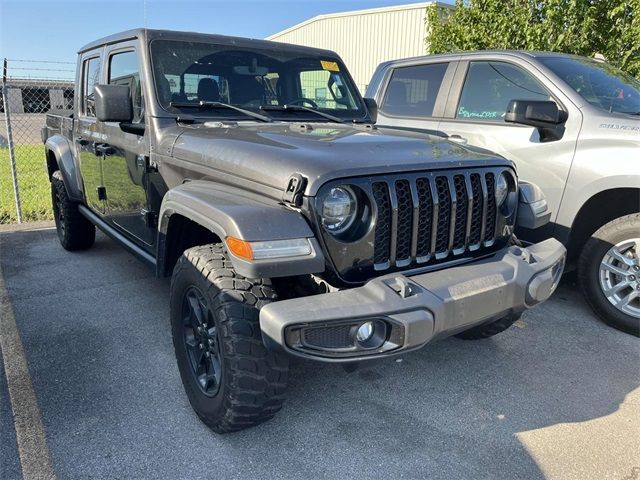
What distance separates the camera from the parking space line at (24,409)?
7.44 ft

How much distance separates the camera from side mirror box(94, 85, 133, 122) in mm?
3053

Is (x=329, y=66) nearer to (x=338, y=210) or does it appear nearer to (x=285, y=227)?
(x=338, y=210)

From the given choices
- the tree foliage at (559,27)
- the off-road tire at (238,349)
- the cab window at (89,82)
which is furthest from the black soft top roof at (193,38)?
the tree foliage at (559,27)

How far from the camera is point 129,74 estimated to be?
3.52 m

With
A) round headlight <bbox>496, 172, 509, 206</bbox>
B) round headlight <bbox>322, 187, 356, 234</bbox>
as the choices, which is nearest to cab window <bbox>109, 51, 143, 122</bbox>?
round headlight <bbox>322, 187, 356, 234</bbox>

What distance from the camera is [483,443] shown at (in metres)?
2.49

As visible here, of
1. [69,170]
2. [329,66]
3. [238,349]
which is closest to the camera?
[238,349]

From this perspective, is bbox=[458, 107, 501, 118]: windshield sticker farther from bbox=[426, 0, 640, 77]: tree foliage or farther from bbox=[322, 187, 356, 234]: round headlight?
bbox=[426, 0, 640, 77]: tree foliage

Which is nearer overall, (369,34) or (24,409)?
(24,409)

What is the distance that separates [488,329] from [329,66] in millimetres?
2363

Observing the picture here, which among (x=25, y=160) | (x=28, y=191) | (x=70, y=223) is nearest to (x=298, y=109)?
(x=70, y=223)

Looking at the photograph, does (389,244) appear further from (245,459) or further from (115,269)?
(115,269)

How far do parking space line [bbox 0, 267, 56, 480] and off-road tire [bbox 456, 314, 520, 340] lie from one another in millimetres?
2469

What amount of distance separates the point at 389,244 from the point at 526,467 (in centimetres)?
120
